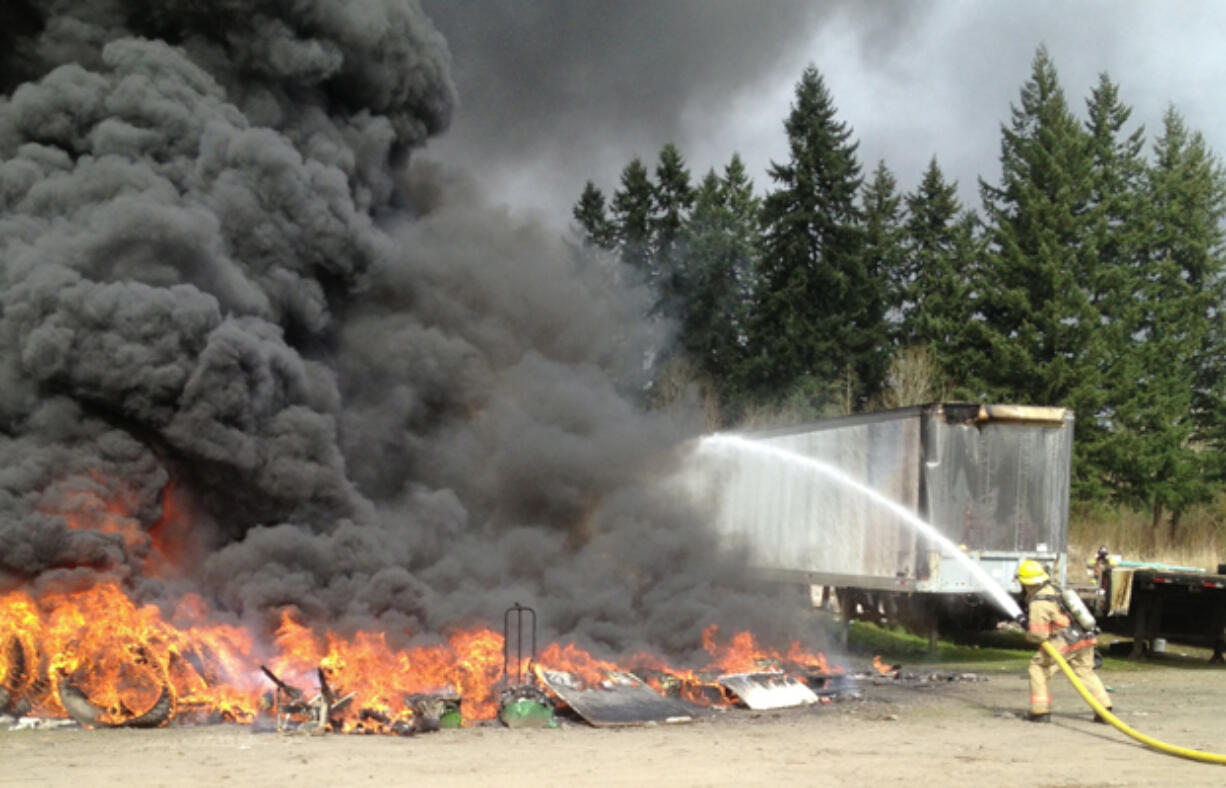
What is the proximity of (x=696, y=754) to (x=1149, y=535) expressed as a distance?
34160mm

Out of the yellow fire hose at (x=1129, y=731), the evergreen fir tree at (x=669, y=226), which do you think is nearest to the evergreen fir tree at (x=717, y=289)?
the evergreen fir tree at (x=669, y=226)

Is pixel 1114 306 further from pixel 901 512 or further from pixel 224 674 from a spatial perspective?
pixel 224 674

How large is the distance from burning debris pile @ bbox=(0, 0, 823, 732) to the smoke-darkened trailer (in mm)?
1803

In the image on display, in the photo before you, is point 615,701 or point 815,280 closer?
point 615,701

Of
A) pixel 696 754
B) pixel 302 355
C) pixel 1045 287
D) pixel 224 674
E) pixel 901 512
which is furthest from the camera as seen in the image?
pixel 1045 287

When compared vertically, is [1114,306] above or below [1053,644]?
above

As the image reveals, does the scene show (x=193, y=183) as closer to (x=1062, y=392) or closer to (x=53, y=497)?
(x=53, y=497)

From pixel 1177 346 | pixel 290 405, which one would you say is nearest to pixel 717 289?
pixel 1177 346

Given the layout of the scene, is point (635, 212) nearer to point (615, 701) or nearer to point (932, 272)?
point (932, 272)

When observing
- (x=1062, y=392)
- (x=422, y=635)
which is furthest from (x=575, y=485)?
(x=1062, y=392)

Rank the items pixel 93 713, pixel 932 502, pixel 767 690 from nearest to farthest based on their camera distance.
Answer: pixel 93 713 → pixel 767 690 → pixel 932 502

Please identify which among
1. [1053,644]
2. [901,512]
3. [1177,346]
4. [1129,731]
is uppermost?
[1177,346]

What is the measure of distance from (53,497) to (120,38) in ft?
24.2

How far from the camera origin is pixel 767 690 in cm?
1284
